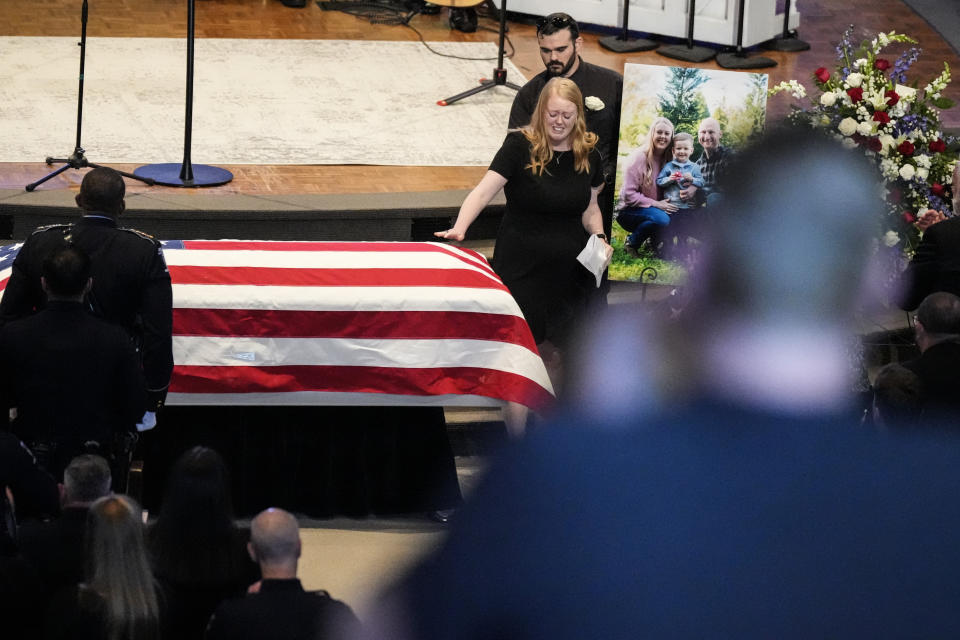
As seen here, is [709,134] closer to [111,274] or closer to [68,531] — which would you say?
[111,274]

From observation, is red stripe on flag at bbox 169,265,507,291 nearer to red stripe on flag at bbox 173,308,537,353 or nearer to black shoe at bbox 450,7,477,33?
red stripe on flag at bbox 173,308,537,353

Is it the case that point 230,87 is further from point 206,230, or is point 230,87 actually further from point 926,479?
point 926,479

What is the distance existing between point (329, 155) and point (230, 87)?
1.43 metres

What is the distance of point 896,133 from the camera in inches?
212

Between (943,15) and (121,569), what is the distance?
30.3 ft

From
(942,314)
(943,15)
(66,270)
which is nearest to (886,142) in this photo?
(942,314)

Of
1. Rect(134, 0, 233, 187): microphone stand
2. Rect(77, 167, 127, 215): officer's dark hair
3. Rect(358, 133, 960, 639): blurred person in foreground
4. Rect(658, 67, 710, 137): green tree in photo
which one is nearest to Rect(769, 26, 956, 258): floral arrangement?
Rect(658, 67, 710, 137): green tree in photo

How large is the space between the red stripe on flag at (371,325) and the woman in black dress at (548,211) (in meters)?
0.21

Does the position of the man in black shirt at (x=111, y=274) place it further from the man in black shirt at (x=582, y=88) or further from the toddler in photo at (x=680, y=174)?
the toddler in photo at (x=680, y=174)

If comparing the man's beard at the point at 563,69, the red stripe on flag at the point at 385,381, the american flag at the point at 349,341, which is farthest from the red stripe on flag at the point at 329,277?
the man's beard at the point at 563,69

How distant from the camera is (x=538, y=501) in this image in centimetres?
53

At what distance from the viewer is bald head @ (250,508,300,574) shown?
2344mm

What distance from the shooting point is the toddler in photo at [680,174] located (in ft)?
18.2

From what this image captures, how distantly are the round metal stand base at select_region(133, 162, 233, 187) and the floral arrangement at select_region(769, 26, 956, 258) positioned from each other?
2689mm
